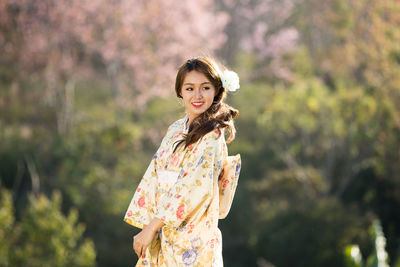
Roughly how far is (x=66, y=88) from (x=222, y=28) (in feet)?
14.0

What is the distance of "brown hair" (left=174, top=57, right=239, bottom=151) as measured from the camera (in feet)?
6.94

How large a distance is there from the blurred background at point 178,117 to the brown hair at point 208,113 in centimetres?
481

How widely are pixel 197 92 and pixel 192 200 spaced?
0.45 m

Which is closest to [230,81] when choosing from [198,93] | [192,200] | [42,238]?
[198,93]

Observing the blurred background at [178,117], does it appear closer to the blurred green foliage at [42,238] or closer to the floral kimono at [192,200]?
the blurred green foliage at [42,238]

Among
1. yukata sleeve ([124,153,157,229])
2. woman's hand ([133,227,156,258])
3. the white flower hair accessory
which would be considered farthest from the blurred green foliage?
the white flower hair accessory

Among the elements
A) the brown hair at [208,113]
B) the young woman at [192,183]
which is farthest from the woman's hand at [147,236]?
the brown hair at [208,113]

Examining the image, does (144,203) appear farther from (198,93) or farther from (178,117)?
(178,117)

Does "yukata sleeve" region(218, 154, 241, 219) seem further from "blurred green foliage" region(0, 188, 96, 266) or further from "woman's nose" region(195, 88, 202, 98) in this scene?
"blurred green foliage" region(0, 188, 96, 266)

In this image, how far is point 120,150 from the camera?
10117 millimetres

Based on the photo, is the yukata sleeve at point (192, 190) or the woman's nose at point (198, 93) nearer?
the yukata sleeve at point (192, 190)

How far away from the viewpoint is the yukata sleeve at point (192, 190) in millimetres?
2033

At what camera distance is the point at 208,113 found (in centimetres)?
218

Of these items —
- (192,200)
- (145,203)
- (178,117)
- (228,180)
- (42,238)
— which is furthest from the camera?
(178,117)
